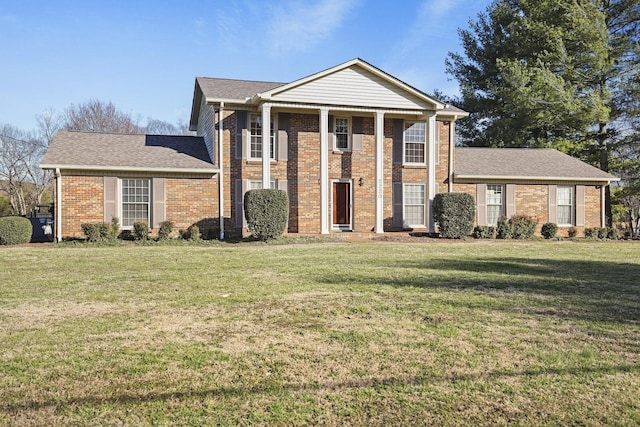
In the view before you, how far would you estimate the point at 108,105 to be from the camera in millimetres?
42188

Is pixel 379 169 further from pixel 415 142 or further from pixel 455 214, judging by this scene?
pixel 455 214

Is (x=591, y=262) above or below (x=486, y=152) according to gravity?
below

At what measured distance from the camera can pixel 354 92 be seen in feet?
58.0

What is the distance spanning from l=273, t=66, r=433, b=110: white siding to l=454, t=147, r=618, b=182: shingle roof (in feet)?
12.3

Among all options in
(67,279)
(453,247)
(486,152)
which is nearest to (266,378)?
(67,279)

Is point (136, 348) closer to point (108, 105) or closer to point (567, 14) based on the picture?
point (567, 14)

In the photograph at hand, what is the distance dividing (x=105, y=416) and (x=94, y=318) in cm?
265

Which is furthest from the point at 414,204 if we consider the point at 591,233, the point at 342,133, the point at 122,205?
the point at 122,205

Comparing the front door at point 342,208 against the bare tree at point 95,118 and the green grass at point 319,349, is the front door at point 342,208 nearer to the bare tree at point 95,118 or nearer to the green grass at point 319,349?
the green grass at point 319,349

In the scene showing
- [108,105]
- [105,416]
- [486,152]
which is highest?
[108,105]

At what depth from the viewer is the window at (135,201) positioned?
653 inches

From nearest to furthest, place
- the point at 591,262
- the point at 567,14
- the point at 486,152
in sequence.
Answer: the point at 591,262 < the point at 486,152 < the point at 567,14

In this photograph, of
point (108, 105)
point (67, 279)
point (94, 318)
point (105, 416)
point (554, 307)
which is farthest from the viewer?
point (108, 105)

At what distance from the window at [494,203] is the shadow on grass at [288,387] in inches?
663
